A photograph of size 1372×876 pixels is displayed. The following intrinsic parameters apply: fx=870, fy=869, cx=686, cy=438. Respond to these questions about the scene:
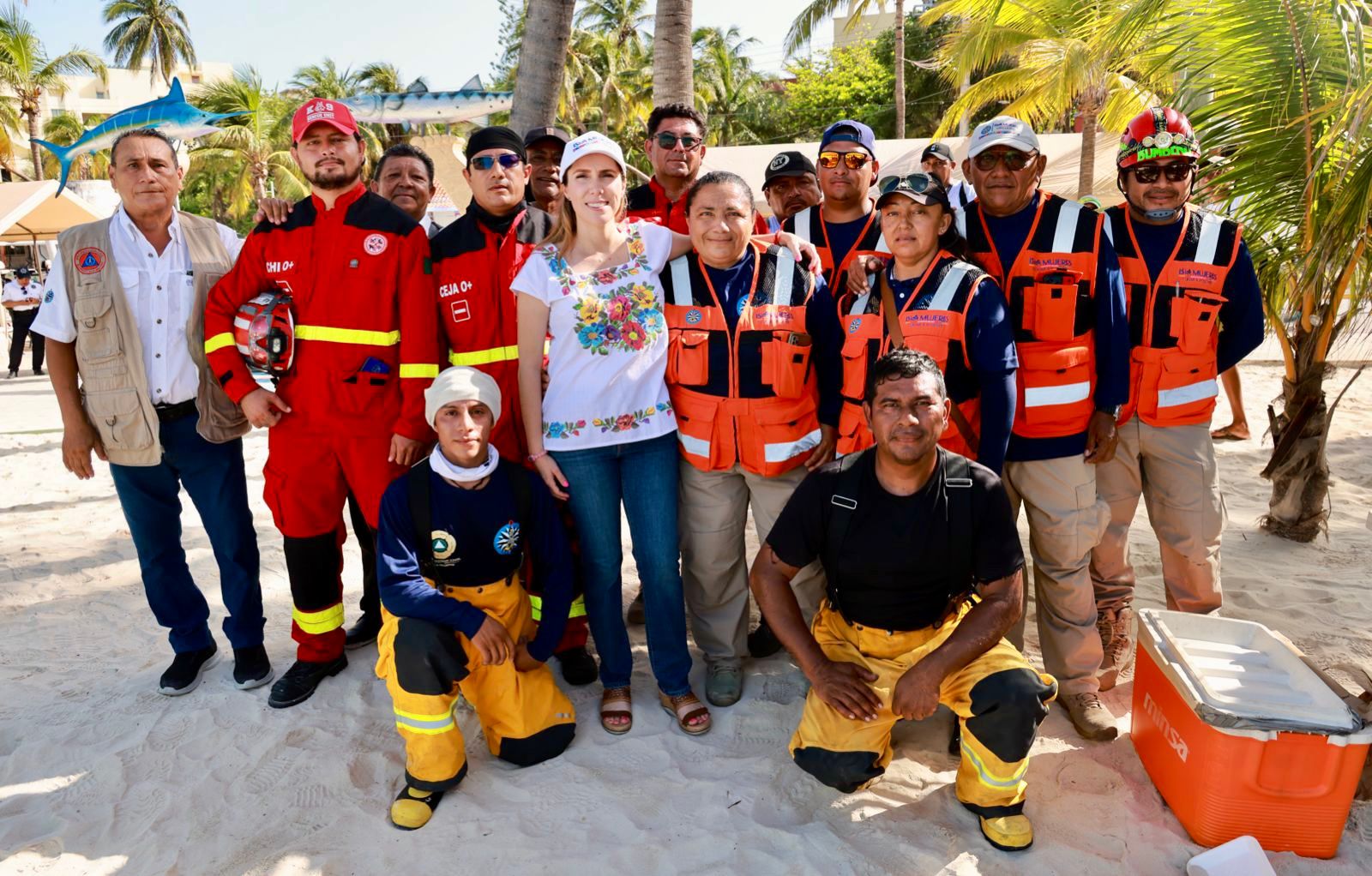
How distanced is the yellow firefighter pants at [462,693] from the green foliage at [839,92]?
2743cm

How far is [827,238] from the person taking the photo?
4.02m

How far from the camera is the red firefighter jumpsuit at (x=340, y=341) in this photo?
3631 millimetres

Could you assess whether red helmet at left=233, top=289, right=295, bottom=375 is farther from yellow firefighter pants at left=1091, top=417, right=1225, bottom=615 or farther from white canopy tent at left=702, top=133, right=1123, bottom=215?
white canopy tent at left=702, top=133, right=1123, bottom=215

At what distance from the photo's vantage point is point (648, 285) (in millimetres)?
3506

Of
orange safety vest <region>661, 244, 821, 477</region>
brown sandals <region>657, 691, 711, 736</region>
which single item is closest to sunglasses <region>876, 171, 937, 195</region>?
orange safety vest <region>661, 244, 821, 477</region>

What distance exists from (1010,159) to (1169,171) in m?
0.77

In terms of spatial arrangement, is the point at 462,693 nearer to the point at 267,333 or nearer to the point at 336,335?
the point at 336,335

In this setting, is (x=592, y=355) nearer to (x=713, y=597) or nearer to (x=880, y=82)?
(x=713, y=597)

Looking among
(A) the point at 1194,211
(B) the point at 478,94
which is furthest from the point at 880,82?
(A) the point at 1194,211

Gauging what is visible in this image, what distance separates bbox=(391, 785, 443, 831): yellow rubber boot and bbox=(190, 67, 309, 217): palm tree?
1134 inches

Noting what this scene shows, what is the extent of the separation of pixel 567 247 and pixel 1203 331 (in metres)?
2.72

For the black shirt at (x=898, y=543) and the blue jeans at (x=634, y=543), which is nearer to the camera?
the black shirt at (x=898, y=543)

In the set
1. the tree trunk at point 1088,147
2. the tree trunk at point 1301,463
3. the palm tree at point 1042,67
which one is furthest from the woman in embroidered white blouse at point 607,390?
the tree trunk at point 1088,147

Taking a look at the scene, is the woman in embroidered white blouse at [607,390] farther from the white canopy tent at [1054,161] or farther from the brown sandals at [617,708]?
the white canopy tent at [1054,161]
